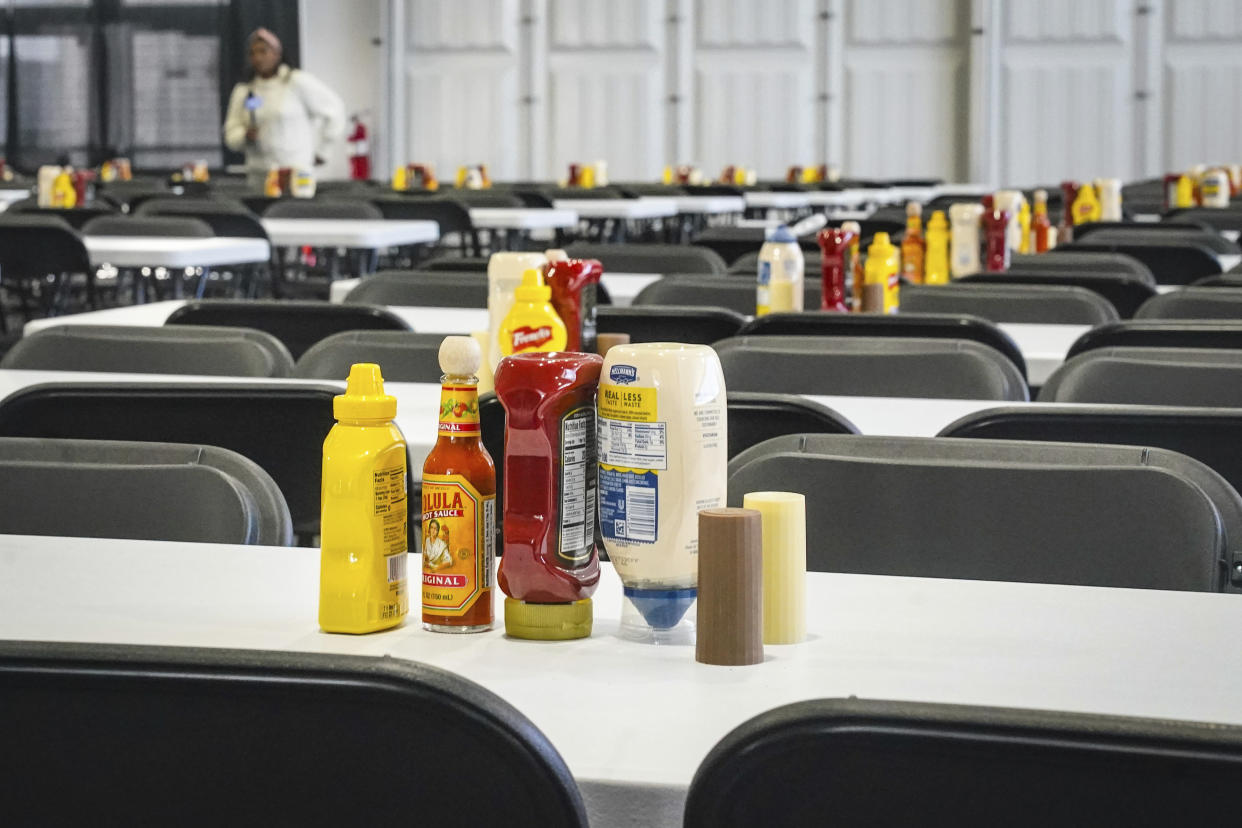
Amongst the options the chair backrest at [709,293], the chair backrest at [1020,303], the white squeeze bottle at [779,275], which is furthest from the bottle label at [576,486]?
the chair backrest at [709,293]

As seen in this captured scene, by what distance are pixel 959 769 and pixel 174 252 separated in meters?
5.00

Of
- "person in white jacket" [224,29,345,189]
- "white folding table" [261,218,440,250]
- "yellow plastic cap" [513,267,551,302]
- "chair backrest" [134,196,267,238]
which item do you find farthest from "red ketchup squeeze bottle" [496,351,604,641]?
"person in white jacket" [224,29,345,189]

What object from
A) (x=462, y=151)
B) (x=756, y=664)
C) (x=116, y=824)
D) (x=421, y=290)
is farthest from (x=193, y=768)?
(x=462, y=151)

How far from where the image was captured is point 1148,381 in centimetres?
255

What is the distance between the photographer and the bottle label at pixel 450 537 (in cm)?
137

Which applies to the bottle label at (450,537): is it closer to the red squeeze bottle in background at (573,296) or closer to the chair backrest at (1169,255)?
the red squeeze bottle in background at (573,296)

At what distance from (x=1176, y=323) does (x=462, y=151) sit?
15.0 metres

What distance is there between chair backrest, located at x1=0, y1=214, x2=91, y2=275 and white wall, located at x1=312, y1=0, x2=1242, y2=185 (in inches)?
441

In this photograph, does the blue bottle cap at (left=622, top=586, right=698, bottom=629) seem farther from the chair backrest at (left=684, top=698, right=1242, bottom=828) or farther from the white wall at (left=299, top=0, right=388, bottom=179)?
the white wall at (left=299, top=0, right=388, bottom=179)

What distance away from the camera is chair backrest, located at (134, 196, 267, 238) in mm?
6891

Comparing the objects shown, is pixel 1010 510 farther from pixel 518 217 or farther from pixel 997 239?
pixel 518 217

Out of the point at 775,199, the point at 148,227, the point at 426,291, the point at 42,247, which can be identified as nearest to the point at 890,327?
the point at 426,291

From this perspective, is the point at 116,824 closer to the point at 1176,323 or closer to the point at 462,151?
the point at 1176,323

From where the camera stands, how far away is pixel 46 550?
1.63 metres
